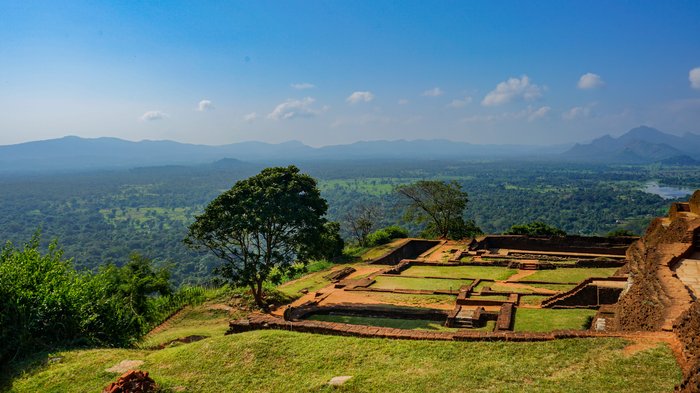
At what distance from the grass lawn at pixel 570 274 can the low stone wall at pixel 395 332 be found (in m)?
10.0

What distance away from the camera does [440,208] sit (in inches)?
1524

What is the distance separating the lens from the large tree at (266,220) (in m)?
16.2

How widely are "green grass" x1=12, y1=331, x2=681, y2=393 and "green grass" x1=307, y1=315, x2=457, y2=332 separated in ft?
13.2

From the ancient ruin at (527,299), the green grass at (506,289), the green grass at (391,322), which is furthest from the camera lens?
the green grass at (506,289)

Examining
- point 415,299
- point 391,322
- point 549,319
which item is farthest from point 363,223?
point 549,319

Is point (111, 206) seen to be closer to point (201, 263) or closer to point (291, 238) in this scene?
point (201, 263)

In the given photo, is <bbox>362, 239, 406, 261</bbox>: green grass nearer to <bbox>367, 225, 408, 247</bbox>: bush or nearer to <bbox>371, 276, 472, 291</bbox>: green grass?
<bbox>367, 225, 408, 247</bbox>: bush

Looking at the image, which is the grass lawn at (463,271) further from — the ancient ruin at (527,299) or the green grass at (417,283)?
the green grass at (417,283)

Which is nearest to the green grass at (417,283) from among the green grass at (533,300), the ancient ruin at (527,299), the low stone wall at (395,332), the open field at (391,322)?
the ancient ruin at (527,299)

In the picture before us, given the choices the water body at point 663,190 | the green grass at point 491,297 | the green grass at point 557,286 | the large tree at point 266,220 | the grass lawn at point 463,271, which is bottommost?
the water body at point 663,190

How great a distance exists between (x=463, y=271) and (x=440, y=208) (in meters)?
17.3

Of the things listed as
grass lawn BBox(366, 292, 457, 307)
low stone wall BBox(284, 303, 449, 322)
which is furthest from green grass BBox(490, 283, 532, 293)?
low stone wall BBox(284, 303, 449, 322)

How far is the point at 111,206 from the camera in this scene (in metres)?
164

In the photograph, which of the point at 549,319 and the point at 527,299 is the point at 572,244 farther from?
the point at 549,319
